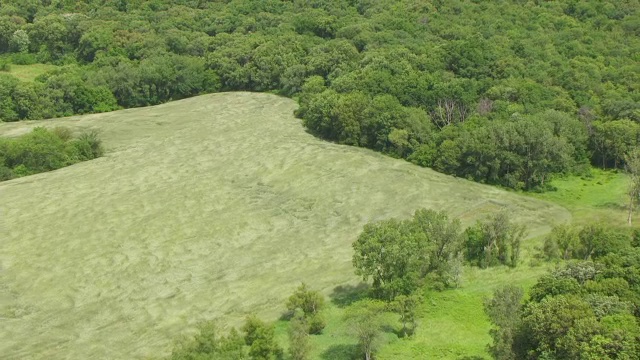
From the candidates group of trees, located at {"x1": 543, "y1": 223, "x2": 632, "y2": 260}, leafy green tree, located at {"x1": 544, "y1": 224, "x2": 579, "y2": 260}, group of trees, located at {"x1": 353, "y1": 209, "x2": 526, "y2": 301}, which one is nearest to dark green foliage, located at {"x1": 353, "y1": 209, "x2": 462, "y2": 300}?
group of trees, located at {"x1": 353, "y1": 209, "x2": 526, "y2": 301}

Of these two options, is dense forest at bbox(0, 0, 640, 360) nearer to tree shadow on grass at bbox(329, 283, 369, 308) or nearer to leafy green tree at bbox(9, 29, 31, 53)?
leafy green tree at bbox(9, 29, 31, 53)

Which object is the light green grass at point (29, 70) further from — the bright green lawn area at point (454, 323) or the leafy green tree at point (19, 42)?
the bright green lawn area at point (454, 323)

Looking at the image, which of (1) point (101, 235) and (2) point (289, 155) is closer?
(1) point (101, 235)

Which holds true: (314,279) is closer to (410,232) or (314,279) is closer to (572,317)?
(410,232)

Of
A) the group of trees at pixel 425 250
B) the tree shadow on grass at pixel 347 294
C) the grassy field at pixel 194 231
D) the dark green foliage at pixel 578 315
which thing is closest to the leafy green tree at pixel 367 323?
the grassy field at pixel 194 231

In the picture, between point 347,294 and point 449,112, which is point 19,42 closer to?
point 449,112

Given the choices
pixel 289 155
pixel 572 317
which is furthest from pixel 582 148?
→ pixel 572 317
